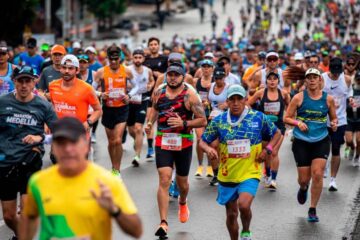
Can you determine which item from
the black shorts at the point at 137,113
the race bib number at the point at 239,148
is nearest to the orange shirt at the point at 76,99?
the race bib number at the point at 239,148

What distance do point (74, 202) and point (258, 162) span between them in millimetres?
3992

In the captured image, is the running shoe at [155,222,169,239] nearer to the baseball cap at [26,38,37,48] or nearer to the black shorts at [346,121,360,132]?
the black shorts at [346,121,360,132]

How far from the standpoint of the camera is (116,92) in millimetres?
13477

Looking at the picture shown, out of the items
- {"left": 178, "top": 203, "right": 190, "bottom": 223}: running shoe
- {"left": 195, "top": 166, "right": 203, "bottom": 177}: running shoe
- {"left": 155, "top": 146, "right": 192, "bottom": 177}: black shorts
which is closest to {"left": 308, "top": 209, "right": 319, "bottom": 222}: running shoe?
{"left": 178, "top": 203, "right": 190, "bottom": 223}: running shoe

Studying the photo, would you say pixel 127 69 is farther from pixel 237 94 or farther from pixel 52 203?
pixel 52 203

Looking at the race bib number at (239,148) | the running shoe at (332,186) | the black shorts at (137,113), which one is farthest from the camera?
the black shorts at (137,113)

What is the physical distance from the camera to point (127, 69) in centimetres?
1381

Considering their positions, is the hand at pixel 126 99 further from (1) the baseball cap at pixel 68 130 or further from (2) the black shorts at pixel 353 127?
(1) the baseball cap at pixel 68 130

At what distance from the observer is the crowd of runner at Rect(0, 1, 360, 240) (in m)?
5.24

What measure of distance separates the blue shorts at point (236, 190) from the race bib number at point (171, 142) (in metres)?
1.14

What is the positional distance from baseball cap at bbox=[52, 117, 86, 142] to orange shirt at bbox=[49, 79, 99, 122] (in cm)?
530

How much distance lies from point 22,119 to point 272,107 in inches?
201

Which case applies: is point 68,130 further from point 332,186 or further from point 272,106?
point 332,186

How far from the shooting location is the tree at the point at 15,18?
37.9m
